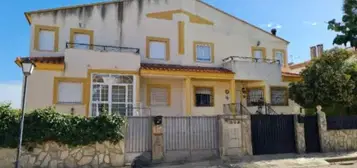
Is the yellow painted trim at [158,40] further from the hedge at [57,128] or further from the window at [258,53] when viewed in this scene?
the hedge at [57,128]

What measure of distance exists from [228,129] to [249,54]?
38.6 feet

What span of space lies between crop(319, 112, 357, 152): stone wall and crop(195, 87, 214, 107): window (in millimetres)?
7945

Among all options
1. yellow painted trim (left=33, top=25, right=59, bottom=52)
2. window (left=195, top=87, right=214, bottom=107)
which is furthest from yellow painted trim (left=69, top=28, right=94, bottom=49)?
window (left=195, top=87, right=214, bottom=107)

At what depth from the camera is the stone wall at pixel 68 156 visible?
11.9 m

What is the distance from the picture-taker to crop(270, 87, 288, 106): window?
77.5 feet

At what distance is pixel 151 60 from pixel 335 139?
497 inches

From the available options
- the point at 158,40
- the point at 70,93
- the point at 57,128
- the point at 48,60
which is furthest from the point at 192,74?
the point at 57,128

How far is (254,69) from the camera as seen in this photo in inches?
899

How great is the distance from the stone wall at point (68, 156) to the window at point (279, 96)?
46.3ft

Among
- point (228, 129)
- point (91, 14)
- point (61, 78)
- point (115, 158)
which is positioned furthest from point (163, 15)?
point (115, 158)

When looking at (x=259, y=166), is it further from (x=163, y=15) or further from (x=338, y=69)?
(x=163, y=15)

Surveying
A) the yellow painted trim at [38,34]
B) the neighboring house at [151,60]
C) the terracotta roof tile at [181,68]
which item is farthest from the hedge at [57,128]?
the yellow painted trim at [38,34]

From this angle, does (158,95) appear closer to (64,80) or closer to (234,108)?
(234,108)

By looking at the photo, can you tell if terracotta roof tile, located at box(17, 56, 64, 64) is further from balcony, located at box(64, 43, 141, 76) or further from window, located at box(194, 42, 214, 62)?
window, located at box(194, 42, 214, 62)
